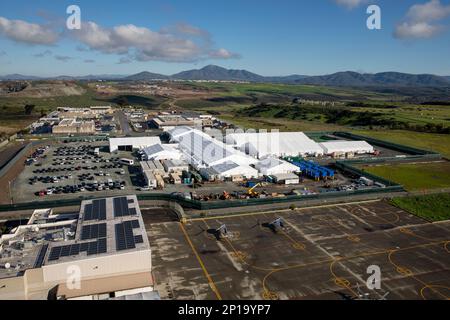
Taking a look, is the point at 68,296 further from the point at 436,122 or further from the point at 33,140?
the point at 436,122

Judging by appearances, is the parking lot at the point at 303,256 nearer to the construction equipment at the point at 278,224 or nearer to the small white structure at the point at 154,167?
the construction equipment at the point at 278,224

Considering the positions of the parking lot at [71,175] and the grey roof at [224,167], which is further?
the grey roof at [224,167]

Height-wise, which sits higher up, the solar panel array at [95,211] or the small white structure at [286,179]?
the solar panel array at [95,211]

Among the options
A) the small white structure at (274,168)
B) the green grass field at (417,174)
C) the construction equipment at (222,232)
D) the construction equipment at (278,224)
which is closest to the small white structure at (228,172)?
the small white structure at (274,168)

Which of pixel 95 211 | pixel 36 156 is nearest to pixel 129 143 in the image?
pixel 36 156

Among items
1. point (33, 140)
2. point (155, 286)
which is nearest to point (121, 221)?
point (155, 286)

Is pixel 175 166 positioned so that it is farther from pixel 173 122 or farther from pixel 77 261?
pixel 173 122
